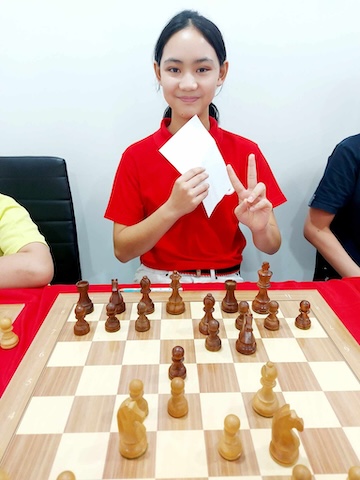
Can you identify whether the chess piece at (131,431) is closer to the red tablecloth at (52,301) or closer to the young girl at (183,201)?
the red tablecloth at (52,301)

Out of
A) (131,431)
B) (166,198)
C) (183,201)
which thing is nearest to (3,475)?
(131,431)

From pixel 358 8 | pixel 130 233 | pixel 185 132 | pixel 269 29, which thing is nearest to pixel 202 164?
pixel 185 132

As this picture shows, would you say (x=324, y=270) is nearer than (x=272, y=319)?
No

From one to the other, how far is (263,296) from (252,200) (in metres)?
0.27

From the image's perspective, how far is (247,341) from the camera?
2.55 ft

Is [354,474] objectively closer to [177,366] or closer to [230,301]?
[177,366]

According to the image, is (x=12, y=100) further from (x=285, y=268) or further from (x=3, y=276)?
(x=285, y=268)

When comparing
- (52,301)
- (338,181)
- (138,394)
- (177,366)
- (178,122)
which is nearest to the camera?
(138,394)

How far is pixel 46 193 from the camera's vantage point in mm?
1506

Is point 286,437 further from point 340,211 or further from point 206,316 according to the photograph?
point 340,211

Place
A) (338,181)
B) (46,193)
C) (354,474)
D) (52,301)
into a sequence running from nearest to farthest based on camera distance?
(354,474), (52,301), (338,181), (46,193)

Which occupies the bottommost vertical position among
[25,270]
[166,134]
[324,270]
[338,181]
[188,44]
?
[324,270]

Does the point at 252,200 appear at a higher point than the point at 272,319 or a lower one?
higher

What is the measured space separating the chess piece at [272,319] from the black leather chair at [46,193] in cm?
99
